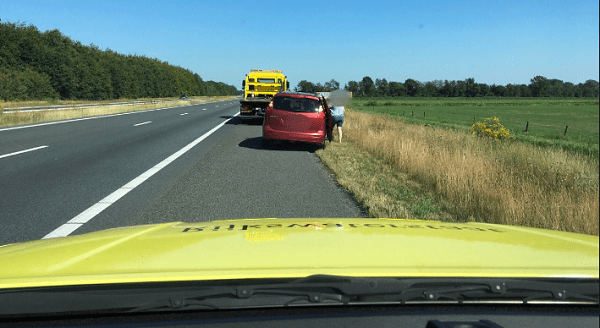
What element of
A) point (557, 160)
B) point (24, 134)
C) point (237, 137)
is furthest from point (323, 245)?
point (24, 134)

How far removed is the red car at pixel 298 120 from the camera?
489 inches

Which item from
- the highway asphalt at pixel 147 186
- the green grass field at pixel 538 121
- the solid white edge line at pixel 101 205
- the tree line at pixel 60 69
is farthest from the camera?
the tree line at pixel 60 69

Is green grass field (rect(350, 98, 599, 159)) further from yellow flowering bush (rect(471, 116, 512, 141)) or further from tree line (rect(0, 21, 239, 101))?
tree line (rect(0, 21, 239, 101))

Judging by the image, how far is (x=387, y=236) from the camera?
2.26 meters

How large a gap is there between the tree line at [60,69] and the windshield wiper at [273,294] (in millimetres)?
53237

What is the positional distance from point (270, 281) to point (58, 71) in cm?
6690

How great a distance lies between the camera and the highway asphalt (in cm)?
539

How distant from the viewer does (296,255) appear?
1.80 meters

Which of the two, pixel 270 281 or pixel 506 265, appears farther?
pixel 506 265

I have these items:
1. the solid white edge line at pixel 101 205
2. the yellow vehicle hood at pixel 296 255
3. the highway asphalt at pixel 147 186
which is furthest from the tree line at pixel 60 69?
the yellow vehicle hood at pixel 296 255

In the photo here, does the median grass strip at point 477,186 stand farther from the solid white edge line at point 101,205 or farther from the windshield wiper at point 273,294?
the solid white edge line at point 101,205

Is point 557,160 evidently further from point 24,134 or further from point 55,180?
point 24,134

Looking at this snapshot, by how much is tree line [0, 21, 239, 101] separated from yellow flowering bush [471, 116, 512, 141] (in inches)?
1832

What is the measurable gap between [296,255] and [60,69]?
6686 centimetres
